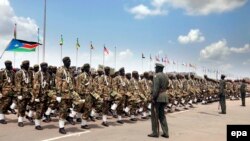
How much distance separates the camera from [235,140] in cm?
847

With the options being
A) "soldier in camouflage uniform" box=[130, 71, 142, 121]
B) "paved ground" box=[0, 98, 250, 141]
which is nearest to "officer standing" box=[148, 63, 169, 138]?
"paved ground" box=[0, 98, 250, 141]

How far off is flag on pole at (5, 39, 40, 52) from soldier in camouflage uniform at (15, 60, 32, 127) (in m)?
7.54

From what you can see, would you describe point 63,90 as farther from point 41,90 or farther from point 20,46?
point 20,46

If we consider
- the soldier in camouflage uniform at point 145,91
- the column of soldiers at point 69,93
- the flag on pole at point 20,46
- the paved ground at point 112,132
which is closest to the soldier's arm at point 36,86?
the column of soldiers at point 69,93

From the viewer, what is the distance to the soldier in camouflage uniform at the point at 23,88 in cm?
1373

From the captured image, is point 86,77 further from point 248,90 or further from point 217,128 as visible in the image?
point 248,90

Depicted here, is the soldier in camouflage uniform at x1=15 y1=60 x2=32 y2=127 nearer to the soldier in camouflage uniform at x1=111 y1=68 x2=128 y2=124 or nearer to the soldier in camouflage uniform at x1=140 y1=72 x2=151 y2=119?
the soldier in camouflage uniform at x1=111 y1=68 x2=128 y2=124

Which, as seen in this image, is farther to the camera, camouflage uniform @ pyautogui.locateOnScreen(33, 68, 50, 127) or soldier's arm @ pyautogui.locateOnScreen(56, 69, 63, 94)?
camouflage uniform @ pyautogui.locateOnScreen(33, 68, 50, 127)

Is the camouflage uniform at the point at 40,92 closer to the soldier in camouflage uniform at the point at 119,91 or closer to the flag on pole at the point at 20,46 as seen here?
the soldier in camouflage uniform at the point at 119,91

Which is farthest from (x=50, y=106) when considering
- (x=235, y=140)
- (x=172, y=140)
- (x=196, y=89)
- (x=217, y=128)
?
(x=196, y=89)

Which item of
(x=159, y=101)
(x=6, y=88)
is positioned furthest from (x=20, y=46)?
(x=159, y=101)

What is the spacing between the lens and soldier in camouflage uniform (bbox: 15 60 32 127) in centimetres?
1373

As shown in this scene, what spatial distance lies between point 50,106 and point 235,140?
8.05 meters

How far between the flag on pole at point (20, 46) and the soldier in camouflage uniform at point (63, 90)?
977 centimetres
